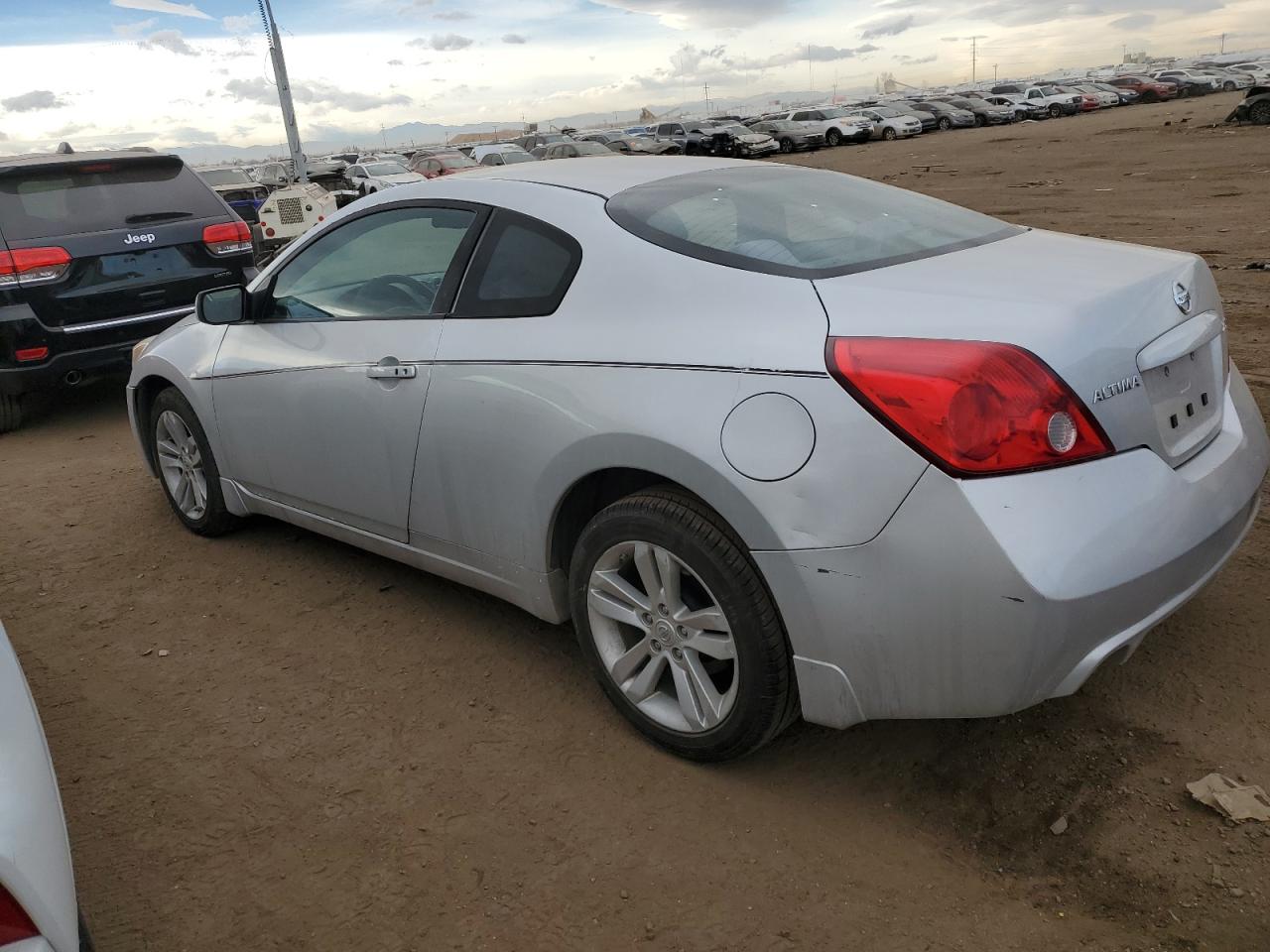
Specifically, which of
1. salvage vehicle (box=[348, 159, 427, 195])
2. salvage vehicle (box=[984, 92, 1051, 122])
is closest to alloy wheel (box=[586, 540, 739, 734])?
salvage vehicle (box=[348, 159, 427, 195])

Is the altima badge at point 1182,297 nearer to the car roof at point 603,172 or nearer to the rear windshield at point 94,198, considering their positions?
the car roof at point 603,172

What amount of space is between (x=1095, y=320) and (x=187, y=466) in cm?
383

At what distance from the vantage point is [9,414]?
23.6 ft

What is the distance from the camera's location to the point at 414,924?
237cm

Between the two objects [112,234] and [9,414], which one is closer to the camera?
[112,234]

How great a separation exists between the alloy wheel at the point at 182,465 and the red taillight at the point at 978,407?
3.31 metres

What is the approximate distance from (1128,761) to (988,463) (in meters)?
1.07

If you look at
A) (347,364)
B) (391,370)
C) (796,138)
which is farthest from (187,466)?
(796,138)

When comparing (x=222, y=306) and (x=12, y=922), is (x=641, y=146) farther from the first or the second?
(x=12, y=922)

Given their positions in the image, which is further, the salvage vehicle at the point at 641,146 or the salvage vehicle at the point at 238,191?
the salvage vehicle at the point at 641,146

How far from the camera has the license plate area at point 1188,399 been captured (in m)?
2.39

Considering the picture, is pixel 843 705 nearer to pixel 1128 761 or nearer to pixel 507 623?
pixel 1128 761

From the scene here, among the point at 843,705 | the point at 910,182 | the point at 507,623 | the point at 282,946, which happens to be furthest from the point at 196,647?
the point at 910,182

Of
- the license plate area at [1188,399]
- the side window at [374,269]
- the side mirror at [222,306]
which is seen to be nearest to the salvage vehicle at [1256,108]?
the license plate area at [1188,399]
